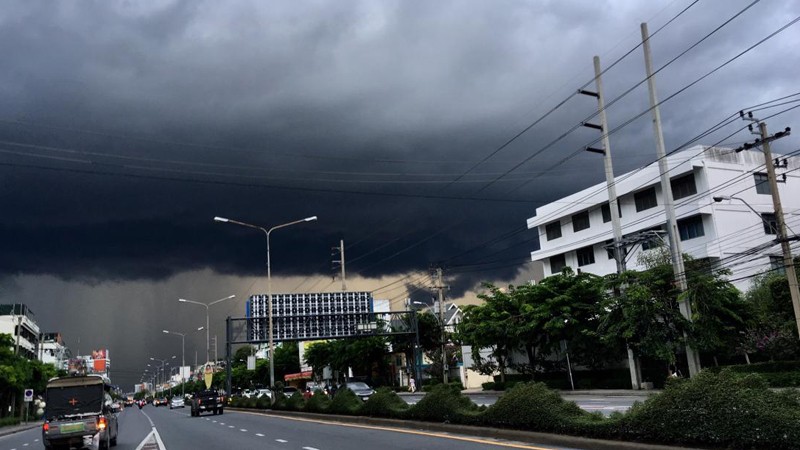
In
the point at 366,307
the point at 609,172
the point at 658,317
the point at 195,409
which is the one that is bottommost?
the point at 195,409

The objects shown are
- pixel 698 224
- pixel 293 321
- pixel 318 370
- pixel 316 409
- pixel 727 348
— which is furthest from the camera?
pixel 318 370

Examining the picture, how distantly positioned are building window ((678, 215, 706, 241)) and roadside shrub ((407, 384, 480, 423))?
32.6m

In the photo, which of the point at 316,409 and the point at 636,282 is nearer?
the point at 316,409

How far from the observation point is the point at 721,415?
923cm

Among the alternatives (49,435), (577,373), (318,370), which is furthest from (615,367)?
(318,370)

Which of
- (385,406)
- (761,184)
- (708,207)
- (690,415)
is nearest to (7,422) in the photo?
(385,406)

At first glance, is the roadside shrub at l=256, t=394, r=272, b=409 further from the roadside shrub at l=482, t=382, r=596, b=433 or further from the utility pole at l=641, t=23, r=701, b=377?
the roadside shrub at l=482, t=382, r=596, b=433

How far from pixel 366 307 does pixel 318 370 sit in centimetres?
2949

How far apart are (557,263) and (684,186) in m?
15.3

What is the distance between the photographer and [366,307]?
59469 mm

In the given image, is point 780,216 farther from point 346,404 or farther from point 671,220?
point 346,404

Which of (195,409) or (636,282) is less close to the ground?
(636,282)

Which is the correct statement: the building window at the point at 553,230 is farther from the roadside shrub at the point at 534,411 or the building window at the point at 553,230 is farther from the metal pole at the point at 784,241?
the roadside shrub at the point at 534,411

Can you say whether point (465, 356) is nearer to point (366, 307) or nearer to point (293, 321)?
point (366, 307)
